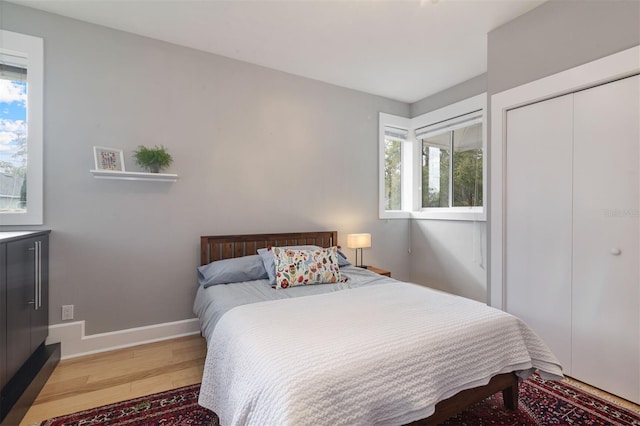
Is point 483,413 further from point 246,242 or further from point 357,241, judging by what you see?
point 246,242

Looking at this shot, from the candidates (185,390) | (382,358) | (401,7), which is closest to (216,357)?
(185,390)

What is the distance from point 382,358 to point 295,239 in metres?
2.19

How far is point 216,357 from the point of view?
63.3 inches

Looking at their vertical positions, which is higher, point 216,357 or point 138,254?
point 138,254

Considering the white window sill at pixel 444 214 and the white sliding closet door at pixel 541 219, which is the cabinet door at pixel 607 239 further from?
the white window sill at pixel 444 214

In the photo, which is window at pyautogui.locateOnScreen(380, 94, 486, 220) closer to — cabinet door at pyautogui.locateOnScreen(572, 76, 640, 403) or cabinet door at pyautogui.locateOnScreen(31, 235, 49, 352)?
cabinet door at pyautogui.locateOnScreen(572, 76, 640, 403)

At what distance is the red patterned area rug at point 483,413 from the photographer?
1690 millimetres

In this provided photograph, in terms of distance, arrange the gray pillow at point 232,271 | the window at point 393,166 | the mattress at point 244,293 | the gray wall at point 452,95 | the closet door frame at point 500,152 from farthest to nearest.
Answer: the window at point 393,166 < the gray wall at point 452,95 < the gray pillow at point 232,271 < the closet door frame at point 500,152 < the mattress at point 244,293

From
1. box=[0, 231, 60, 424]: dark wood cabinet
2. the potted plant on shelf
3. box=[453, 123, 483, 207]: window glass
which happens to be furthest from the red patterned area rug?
box=[453, 123, 483, 207]: window glass

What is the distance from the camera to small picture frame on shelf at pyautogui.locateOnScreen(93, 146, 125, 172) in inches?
96.7

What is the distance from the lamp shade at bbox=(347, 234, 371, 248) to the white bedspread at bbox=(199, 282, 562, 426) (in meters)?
1.56

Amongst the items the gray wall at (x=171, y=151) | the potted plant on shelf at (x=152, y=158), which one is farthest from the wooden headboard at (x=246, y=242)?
the potted plant on shelf at (x=152, y=158)

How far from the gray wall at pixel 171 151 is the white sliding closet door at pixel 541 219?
1872 mm

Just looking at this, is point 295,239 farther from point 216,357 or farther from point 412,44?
point 412,44
